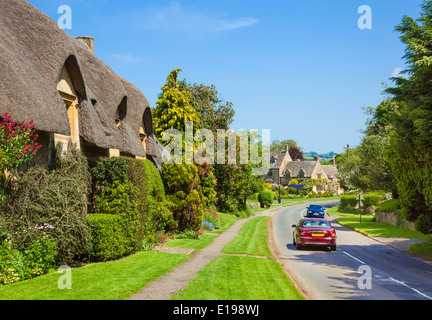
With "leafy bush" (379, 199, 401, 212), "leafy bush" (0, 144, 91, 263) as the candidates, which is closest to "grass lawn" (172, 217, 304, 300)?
"leafy bush" (0, 144, 91, 263)

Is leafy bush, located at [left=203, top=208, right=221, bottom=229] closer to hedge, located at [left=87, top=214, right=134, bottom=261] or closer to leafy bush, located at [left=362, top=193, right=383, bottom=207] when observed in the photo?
hedge, located at [left=87, top=214, right=134, bottom=261]

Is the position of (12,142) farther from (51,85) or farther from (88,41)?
(88,41)

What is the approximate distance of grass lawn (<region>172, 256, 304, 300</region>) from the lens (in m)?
10.2

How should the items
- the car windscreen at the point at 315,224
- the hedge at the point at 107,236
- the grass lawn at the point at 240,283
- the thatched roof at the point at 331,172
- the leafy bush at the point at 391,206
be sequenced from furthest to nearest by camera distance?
the thatched roof at the point at 331,172
the leafy bush at the point at 391,206
the car windscreen at the point at 315,224
the hedge at the point at 107,236
the grass lawn at the point at 240,283

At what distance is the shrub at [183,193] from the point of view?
78.3 ft

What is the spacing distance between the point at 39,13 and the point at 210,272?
10.9 meters

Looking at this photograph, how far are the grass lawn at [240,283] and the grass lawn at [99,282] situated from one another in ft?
4.44

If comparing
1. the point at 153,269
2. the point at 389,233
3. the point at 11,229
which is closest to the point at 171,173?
the point at 153,269

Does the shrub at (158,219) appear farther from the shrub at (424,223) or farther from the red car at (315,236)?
the shrub at (424,223)

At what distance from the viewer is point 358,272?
1546 centimetres

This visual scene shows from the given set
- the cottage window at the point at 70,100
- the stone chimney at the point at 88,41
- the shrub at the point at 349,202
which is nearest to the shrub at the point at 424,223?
the cottage window at the point at 70,100

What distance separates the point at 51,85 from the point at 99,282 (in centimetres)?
679

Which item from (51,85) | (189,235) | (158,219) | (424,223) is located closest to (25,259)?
(51,85)
